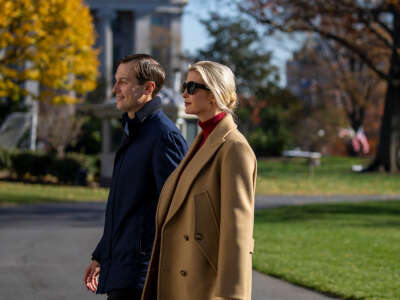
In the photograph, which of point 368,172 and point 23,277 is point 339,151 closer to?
point 368,172

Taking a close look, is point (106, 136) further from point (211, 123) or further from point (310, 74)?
point (310, 74)

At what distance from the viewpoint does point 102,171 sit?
75.9ft

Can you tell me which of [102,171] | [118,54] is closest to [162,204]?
[102,171]

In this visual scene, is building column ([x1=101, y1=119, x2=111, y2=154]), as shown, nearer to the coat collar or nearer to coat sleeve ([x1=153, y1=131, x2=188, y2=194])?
coat sleeve ([x1=153, y1=131, x2=188, y2=194])

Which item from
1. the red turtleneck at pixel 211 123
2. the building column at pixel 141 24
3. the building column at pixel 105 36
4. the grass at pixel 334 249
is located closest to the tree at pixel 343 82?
the building column at pixel 141 24

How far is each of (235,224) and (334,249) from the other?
7.73 meters

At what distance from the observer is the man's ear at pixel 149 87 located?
3.83 m

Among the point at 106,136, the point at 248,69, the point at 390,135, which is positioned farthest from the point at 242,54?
the point at 106,136

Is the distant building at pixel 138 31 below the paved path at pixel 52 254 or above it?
above

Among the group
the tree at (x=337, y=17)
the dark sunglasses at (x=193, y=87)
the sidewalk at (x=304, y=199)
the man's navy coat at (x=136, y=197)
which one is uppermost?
the tree at (x=337, y=17)

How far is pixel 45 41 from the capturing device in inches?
841

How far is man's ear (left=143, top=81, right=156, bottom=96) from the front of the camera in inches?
151

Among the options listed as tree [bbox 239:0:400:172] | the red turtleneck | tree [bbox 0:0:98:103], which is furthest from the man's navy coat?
tree [bbox 239:0:400:172]

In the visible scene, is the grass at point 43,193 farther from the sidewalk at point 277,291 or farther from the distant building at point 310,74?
the distant building at point 310,74
